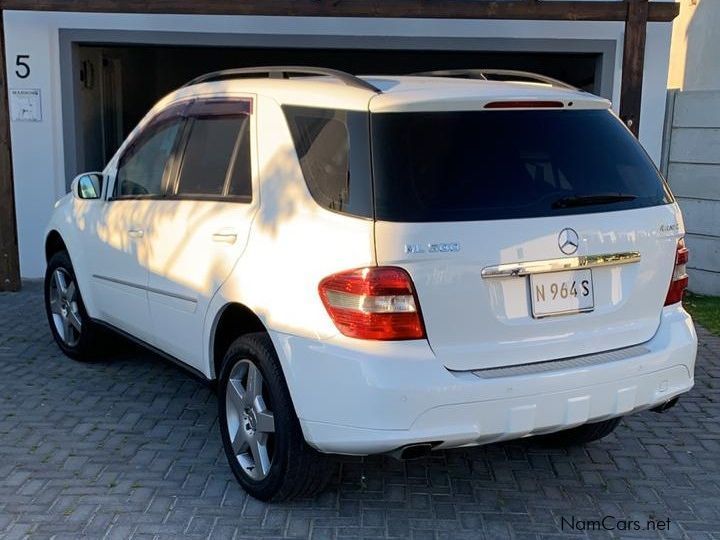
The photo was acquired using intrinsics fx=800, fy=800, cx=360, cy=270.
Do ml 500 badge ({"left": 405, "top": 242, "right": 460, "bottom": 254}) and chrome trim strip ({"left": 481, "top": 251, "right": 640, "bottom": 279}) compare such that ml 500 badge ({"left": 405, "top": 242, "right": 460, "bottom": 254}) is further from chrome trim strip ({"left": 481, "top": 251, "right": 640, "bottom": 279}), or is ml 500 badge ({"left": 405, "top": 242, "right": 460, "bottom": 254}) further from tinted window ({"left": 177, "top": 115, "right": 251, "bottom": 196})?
tinted window ({"left": 177, "top": 115, "right": 251, "bottom": 196})

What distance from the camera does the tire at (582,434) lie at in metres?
4.16

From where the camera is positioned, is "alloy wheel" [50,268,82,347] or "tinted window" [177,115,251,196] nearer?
"tinted window" [177,115,251,196]

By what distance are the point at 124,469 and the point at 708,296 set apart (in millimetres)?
6422

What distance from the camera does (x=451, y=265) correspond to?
2979 mm

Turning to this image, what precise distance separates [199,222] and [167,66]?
11268mm

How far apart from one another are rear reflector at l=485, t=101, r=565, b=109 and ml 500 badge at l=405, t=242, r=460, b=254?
0.66 m

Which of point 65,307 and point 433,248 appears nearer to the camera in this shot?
point 433,248

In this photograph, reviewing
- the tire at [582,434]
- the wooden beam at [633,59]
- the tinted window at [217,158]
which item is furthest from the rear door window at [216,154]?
the wooden beam at [633,59]

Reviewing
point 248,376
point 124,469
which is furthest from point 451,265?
point 124,469

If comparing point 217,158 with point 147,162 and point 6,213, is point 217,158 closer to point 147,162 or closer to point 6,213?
point 147,162

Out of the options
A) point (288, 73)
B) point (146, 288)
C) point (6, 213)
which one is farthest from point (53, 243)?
point (288, 73)

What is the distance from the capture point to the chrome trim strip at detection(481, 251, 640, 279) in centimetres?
304

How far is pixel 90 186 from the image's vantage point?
5.00 meters

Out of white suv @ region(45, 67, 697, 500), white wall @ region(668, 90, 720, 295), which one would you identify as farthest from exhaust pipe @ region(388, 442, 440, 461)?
white wall @ region(668, 90, 720, 295)
